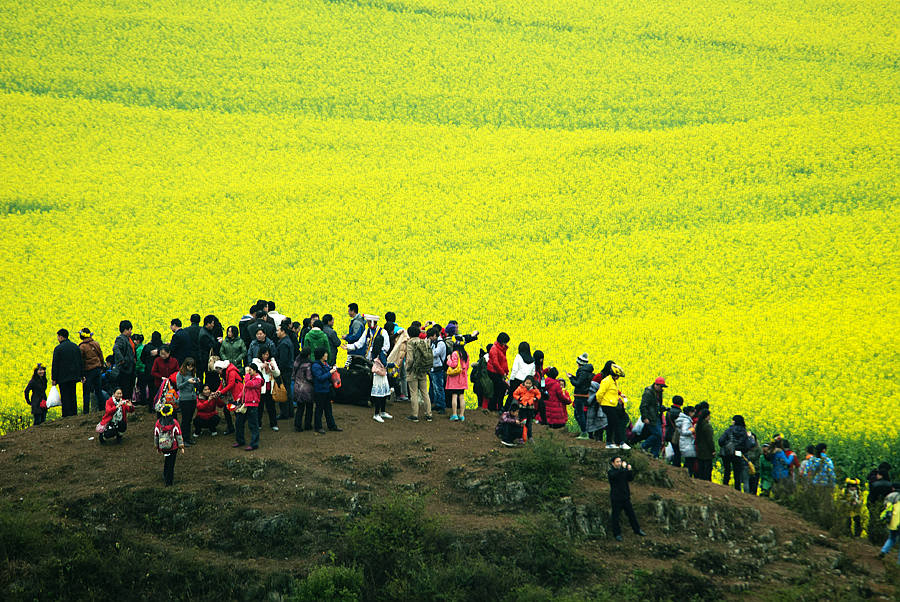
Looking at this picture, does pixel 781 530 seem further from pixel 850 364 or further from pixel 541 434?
pixel 850 364

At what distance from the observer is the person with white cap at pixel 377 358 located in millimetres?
16844

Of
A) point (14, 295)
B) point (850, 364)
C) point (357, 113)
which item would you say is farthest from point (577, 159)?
point (14, 295)

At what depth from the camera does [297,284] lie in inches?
1406

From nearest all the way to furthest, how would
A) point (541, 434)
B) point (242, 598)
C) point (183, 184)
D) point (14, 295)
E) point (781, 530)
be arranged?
point (242, 598), point (781, 530), point (541, 434), point (14, 295), point (183, 184)

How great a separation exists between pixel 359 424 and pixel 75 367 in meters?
5.69

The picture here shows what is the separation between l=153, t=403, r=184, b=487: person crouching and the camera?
13688 mm

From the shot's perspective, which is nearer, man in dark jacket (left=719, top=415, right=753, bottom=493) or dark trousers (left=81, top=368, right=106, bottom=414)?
man in dark jacket (left=719, top=415, right=753, bottom=493)

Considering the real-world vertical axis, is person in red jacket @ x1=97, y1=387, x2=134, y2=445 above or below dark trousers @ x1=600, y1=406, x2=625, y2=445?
above

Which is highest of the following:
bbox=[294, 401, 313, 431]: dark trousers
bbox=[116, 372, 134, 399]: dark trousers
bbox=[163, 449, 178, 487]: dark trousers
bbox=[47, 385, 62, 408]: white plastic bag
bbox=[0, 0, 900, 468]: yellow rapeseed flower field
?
bbox=[0, 0, 900, 468]: yellow rapeseed flower field

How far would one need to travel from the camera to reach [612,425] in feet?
52.5

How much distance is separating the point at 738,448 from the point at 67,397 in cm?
1320

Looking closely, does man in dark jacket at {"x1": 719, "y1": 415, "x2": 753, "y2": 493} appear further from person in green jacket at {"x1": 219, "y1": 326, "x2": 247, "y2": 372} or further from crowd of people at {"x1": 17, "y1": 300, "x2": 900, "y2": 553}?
person in green jacket at {"x1": 219, "y1": 326, "x2": 247, "y2": 372}

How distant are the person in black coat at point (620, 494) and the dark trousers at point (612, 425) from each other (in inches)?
74.3

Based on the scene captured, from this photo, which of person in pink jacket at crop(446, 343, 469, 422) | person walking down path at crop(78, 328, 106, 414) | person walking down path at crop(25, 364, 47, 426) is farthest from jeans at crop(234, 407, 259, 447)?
person walking down path at crop(25, 364, 47, 426)
